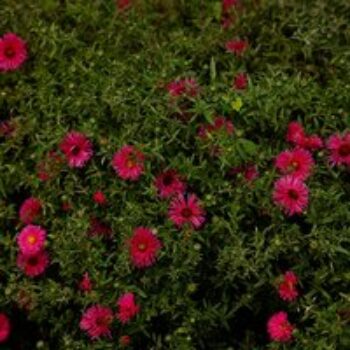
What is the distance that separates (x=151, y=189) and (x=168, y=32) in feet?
3.35

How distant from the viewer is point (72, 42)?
3680 mm

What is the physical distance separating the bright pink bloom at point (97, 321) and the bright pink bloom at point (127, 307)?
4cm

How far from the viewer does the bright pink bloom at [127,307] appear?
3.06 m

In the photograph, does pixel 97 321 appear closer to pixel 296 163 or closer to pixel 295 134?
pixel 296 163

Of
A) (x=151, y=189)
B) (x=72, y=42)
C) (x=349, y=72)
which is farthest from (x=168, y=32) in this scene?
(x=151, y=189)

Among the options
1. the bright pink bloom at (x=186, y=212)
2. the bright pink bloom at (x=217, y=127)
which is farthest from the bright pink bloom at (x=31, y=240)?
the bright pink bloom at (x=217, y=127)

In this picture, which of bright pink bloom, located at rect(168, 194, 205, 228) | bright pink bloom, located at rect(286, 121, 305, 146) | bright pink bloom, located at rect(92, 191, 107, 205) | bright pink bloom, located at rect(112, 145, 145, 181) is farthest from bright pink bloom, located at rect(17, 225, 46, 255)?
bright pink bloom, located at rect(286, 121, 305, 146)

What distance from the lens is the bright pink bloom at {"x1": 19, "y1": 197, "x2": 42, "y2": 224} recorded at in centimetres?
331

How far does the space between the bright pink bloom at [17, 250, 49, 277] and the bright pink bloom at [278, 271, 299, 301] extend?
802 mm

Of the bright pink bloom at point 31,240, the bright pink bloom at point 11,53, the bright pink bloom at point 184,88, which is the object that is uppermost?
the bright pink bloom at point 11,53

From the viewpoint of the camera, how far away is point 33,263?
10.6ft

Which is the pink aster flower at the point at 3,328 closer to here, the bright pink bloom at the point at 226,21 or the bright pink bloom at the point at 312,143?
the bright pink bloom at the point at 312,143

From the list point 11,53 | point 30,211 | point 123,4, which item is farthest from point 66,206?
point 123,4

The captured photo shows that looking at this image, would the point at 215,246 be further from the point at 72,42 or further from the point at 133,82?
the point at 72,42
